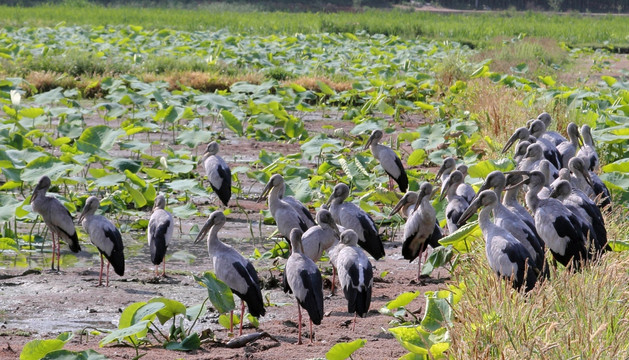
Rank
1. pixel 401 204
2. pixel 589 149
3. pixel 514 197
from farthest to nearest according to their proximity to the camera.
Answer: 1. pixel 589 149
2. pixel 401 204
3. pixel 514 197

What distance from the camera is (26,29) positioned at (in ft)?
77.8

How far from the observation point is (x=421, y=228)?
6840 millimetres

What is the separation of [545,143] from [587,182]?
140cm

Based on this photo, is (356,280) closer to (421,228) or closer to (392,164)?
(421,228)

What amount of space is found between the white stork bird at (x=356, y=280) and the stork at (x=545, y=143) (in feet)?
10.3

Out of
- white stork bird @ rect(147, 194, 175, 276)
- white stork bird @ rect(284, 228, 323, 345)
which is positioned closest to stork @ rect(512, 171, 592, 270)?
white stork bird @ rect(284, 228, 323, 345)

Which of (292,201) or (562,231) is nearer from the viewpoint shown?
(562,231)

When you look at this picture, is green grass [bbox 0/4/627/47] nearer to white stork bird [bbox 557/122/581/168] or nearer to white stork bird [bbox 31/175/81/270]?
white stork bird [bbox 557/122/581/168]

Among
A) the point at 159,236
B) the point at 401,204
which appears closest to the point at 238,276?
the point at 159,236

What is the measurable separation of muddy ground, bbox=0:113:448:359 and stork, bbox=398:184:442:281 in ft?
0.74

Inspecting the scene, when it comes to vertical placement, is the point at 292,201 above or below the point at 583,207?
below

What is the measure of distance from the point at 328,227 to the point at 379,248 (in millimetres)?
578

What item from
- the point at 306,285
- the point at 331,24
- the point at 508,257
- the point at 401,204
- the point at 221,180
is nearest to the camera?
the point at 508,257

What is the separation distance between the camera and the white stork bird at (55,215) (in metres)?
7.05
